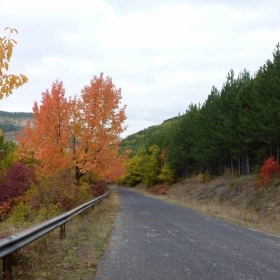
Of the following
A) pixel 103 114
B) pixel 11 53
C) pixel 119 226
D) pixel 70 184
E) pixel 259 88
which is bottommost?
pixel 119 226

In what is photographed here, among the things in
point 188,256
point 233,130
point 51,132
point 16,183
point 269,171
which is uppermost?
point 233,130

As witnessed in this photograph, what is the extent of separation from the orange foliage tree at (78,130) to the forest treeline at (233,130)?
42.2 ft

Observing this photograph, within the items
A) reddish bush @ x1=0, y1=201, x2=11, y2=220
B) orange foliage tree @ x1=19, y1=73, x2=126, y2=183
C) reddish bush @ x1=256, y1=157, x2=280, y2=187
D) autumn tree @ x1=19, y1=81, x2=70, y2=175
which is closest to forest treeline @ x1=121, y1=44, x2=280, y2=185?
reddish bush @ x1=256, y1=157, x2=280, y2=187

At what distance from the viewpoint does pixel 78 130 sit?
19.2m

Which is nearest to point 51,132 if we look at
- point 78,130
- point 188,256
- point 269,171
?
point 78,130

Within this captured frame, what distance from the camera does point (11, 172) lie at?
2127cm

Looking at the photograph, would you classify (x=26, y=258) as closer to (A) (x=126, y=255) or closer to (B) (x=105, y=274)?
(B) (x=105, y=274)

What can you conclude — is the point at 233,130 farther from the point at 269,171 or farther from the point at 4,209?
the point at 4,209

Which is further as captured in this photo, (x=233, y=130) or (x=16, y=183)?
(x=233, y=130)

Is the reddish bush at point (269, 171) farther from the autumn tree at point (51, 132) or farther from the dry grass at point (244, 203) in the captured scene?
the autumn tree at point (51, 132)

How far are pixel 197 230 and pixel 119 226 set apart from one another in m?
3.25

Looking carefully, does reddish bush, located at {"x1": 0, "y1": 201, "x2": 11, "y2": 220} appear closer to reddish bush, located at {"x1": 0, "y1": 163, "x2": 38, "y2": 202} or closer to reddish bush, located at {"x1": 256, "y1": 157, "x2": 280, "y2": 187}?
reddish bush, located at {"x1": 0, "y1": 163, "x2": 38, "y2": 202}

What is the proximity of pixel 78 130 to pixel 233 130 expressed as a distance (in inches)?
787

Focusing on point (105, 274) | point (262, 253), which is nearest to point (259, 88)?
point (262, 253)
